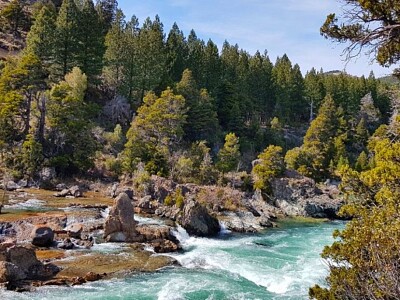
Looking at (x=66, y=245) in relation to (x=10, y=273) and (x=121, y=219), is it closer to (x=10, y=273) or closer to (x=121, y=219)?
Answer: (x=121, y=219)

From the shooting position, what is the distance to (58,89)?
167 ft

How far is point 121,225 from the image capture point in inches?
1165

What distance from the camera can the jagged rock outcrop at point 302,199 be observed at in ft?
165

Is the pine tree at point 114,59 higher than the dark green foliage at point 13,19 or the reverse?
the reverse

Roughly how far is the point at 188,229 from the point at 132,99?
4207 cm

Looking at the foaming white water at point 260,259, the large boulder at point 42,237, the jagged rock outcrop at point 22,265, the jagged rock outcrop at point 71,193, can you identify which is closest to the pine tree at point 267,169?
the foaming white water at point 260,259

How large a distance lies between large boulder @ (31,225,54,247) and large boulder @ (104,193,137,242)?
3965 millimetres

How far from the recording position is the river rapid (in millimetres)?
20141

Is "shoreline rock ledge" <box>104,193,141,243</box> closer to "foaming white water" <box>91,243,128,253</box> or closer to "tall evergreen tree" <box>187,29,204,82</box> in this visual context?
"foaming white water" <box>91,243,128,253</box>

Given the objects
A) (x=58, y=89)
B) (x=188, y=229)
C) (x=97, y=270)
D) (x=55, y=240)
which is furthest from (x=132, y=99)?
(x=97, y=270)

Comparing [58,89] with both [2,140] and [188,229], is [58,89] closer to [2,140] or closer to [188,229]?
[2,140]

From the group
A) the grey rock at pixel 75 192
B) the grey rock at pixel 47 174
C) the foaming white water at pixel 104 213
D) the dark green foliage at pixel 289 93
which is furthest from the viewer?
the dark green foliage at pixel 289 93

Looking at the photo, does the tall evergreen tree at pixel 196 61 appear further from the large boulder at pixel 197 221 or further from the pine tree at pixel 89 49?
the large boulder at pixel 197 221

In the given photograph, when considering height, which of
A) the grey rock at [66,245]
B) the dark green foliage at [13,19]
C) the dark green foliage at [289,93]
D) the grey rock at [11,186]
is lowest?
the grey rock at [66,245]
